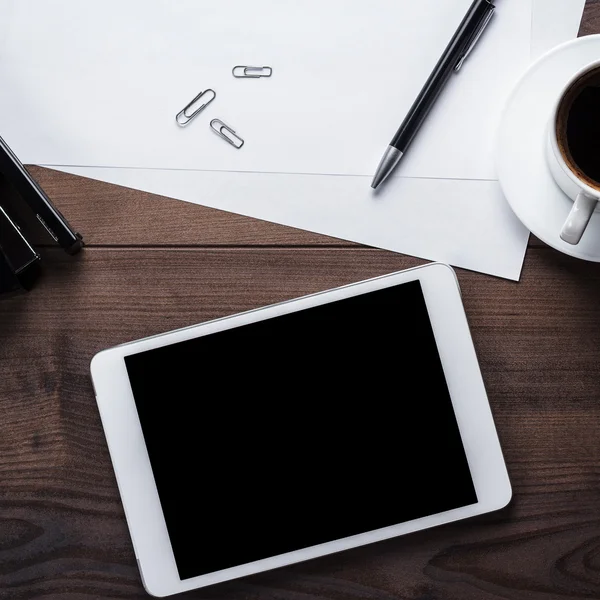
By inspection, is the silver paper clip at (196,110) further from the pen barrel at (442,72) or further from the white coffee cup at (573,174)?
the white coffee cup at (573,174)

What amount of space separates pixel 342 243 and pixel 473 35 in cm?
22

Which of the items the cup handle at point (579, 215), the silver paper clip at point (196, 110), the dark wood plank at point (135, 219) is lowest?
the cup handle at point (579, 215)

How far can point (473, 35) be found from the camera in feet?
2.02

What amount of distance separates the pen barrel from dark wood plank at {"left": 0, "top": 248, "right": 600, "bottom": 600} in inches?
4.4

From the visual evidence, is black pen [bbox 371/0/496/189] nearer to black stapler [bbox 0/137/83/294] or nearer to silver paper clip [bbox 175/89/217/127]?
silver paper clip [bbox 175/89/217/127]

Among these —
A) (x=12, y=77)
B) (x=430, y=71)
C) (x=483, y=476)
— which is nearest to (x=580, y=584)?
(x=483, y=476)

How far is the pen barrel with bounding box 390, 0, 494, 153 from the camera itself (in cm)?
61

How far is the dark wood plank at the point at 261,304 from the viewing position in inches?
24.7

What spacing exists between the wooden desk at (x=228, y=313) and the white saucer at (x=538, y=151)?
0.04 metres

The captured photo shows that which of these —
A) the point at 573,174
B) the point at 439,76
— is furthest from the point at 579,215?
the point at 439,76

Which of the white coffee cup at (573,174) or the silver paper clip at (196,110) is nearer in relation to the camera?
the white coffee cup at (573,174)

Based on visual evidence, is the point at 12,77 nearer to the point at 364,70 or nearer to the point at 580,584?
the point at 364,70

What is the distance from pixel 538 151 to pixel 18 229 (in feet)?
1.49

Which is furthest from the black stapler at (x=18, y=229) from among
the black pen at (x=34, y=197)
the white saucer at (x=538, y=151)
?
Answer: the white saucer at (x=538, y=151)
